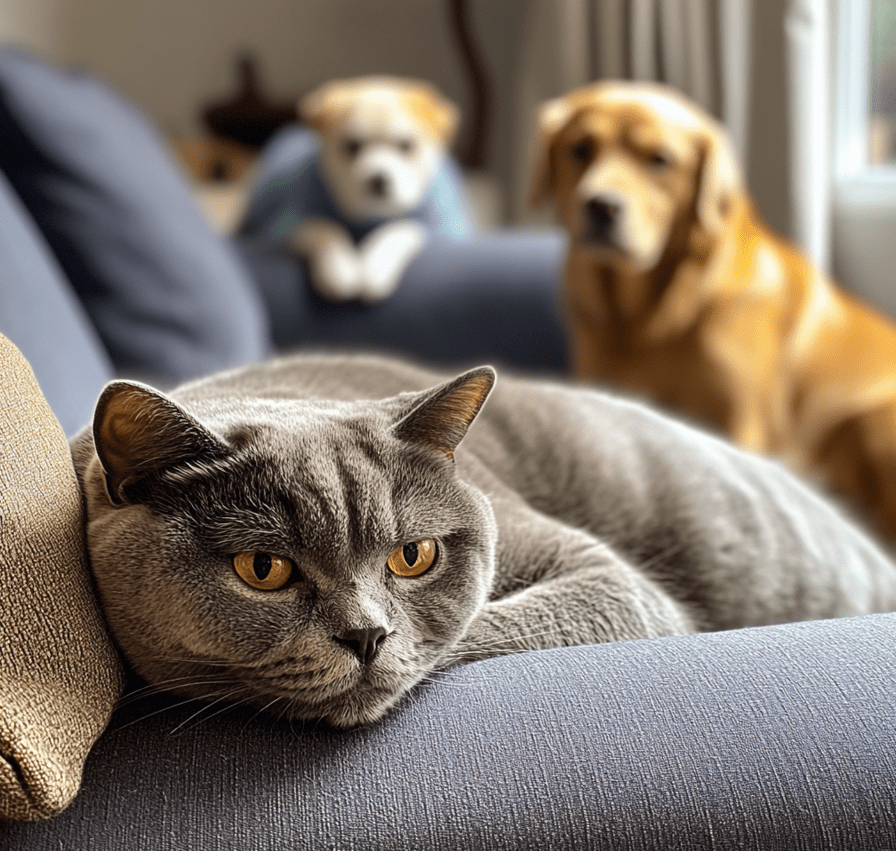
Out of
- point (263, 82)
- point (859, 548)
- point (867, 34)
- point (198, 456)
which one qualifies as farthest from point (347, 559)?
point (263, 82)

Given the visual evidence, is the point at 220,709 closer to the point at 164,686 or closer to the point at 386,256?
the point at 164,686

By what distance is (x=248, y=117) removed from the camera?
3.78m

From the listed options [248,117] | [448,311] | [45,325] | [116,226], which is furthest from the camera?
[248,117]

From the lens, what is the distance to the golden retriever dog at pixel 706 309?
170 cm

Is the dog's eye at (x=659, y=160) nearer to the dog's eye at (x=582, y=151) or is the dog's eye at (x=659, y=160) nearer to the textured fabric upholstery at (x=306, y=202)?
the dog's eye at (x=582, y=151)

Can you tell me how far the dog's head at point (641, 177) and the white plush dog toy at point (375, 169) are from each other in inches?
23.1

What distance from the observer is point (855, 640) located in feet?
2.07

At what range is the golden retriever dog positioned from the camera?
1701 mm

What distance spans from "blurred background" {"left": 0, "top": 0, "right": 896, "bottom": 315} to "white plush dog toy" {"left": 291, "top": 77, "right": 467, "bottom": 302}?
2.60 feet

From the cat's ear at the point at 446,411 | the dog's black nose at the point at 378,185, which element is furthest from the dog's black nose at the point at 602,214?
the cat's ear at the point at 446,411

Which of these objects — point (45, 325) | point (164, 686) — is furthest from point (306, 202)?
point (164, 686)

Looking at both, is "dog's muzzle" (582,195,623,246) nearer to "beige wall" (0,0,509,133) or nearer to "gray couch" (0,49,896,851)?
"gray couch" (0,49,896,851)

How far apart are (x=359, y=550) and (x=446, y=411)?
130 millimetres

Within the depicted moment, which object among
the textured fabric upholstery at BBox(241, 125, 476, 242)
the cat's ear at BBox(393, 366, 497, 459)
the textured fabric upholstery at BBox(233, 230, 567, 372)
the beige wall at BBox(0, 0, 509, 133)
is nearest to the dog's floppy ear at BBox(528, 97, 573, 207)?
the textured fabric upholstery at BBox(233, 230, 567, 372)
